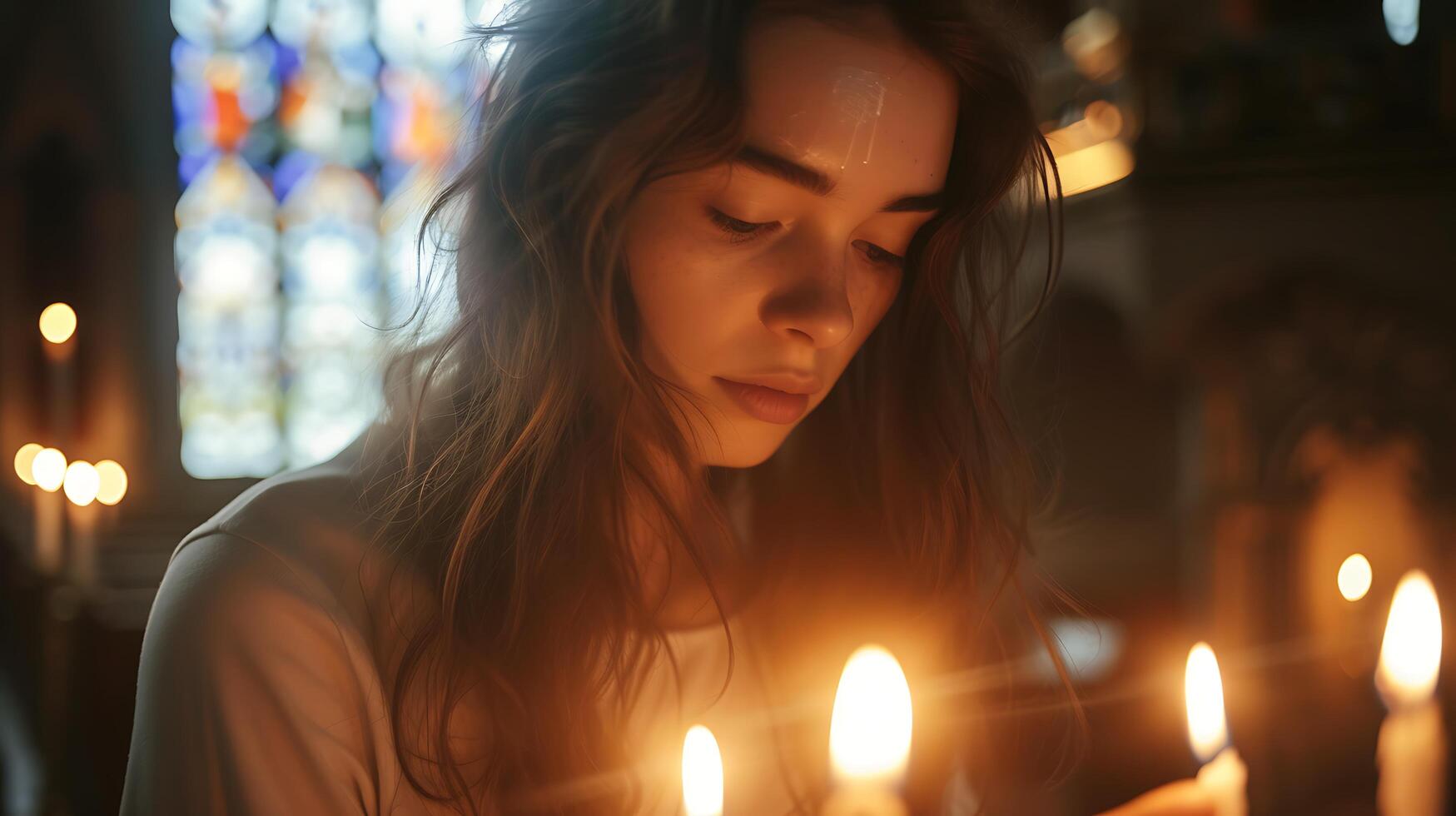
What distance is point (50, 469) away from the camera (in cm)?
379

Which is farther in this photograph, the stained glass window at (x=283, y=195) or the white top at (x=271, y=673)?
the stained glass window at (x=283, y=195)

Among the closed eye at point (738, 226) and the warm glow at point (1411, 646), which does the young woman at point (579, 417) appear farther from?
the warm glow at point (1411, 646)

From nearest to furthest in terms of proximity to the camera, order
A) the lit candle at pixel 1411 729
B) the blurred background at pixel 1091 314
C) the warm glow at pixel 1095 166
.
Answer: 1. the lit candle at pixel 1411 729
2. the blurred background at pixel 1091 314
3. the warm glow at pixel 1095 166

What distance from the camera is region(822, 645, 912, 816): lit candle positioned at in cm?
50

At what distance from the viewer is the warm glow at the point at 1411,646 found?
64cm

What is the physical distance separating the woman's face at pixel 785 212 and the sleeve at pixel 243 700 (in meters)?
0.49

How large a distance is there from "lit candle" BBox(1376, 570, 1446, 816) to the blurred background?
2.19 metres

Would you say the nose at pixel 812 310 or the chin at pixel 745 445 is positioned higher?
the nose at pixel 812 310

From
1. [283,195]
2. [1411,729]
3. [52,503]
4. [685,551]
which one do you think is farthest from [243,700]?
[283,195]

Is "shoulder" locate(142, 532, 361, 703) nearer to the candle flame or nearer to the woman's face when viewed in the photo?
the woman's face

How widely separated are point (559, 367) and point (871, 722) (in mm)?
785

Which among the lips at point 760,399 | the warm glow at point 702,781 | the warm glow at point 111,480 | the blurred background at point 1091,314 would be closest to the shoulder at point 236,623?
the lips at point 760,399

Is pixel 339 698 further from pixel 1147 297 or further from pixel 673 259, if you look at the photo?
pixel 1147 297

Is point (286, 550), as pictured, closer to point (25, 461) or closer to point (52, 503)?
point (52, 503)
